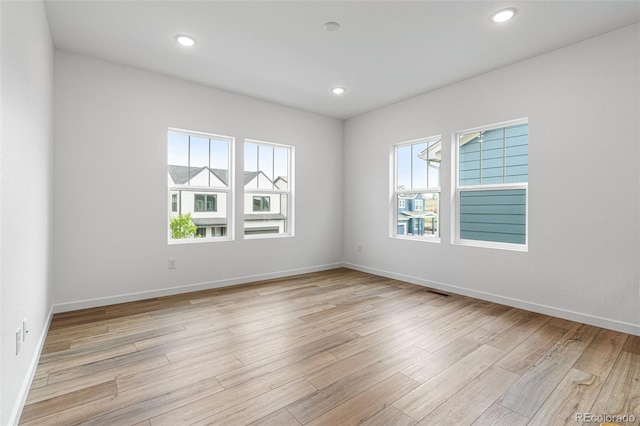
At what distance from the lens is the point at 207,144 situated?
4227mm

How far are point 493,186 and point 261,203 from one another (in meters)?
3.18

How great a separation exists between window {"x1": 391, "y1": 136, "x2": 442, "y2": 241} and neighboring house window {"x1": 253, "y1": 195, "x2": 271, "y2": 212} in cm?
197

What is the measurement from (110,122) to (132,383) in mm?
2801

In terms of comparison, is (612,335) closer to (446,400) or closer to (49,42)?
(446,400)

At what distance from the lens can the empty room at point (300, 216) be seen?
1815mm

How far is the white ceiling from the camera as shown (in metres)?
2.50

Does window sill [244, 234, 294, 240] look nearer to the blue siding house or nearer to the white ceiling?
the blue siding house

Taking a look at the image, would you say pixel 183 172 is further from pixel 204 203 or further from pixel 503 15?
pixel 503 15

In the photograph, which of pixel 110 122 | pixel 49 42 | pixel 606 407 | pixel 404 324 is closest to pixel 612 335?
pixel 606 407

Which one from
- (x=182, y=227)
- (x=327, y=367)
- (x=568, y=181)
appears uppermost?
(x=568, y=181)

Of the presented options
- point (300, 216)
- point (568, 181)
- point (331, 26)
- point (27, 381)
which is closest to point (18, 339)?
point (27, 381)

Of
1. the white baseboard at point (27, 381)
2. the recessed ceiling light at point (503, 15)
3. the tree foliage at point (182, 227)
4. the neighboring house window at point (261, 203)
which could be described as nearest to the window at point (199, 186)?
the tree foliage at point (182, 227)

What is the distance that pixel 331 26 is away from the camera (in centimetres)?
273

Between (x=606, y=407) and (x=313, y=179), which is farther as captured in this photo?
(x=313, y=179)
